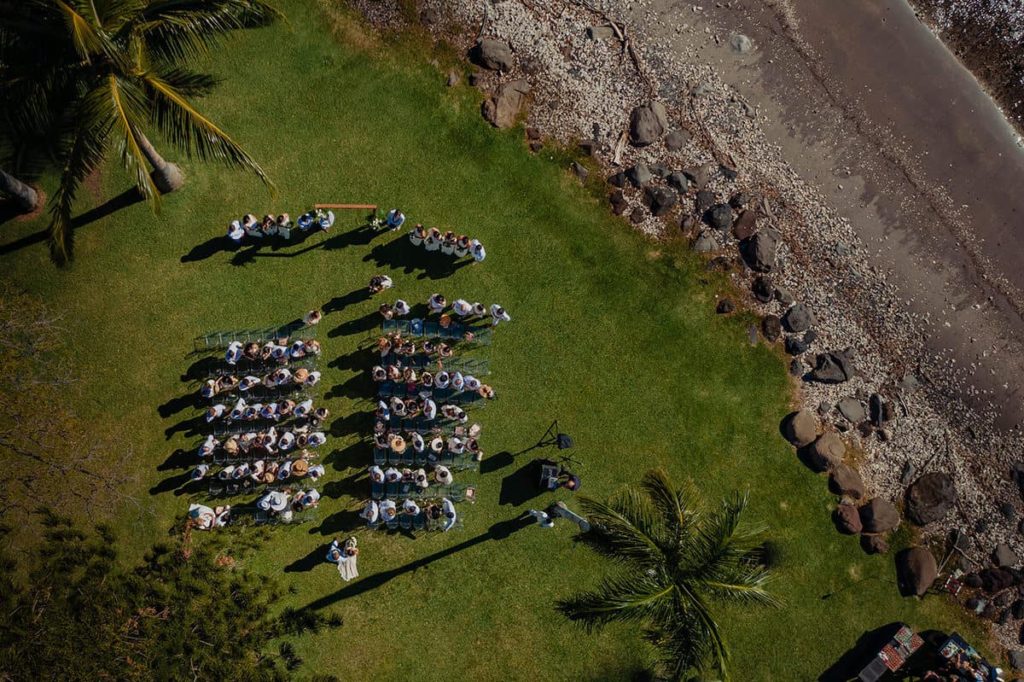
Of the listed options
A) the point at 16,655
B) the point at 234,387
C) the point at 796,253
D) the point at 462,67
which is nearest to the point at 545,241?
the point at 462,67

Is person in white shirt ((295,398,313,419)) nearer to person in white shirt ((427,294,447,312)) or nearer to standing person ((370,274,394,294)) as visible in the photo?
standing person ((370,274,394,294))

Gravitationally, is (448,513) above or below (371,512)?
above

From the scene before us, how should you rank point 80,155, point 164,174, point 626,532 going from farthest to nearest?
point 164,174 → point 626,532 → point 80,155

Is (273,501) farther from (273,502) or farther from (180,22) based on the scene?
(180,22)

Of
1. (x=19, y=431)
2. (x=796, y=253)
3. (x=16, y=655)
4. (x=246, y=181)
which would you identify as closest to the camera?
(x=16, y=655)

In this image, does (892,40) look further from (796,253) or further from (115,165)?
(115,165)

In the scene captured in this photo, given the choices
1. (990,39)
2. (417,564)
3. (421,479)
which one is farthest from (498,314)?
(990,39)

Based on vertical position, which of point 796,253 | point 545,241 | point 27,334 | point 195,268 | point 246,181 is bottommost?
point 27,334
